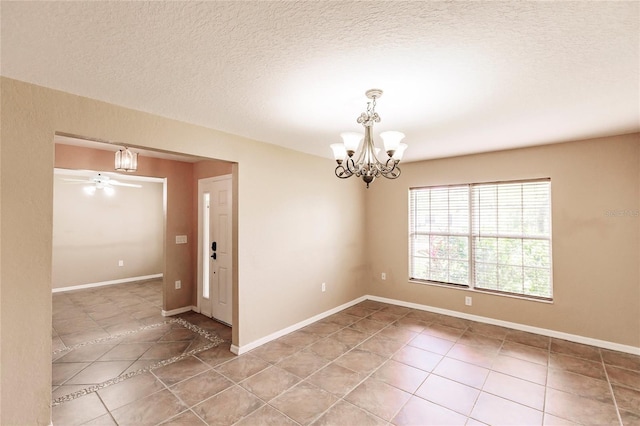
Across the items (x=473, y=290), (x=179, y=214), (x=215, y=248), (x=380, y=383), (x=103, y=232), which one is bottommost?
(x=380, y=383)

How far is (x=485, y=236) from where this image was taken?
14.1 feet

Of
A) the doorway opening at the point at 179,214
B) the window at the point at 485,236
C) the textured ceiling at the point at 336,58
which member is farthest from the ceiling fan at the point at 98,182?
the window at the point at 485,236

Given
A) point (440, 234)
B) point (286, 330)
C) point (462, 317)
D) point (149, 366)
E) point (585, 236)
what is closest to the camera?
point (149, 366)

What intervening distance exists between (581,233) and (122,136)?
204 inches

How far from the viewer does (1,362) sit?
1896mm

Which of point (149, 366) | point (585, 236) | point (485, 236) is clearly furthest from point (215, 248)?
point (585, 236)

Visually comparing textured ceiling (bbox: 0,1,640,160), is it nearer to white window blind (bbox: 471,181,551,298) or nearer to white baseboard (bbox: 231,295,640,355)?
white window blind (bbox: 471,181,551,298)

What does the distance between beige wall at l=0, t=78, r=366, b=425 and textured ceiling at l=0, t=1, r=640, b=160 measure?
227 millimetres

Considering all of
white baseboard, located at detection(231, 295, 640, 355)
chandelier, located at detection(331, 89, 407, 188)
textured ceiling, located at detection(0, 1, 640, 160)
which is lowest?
white baseboard, located at detection(231, 295, 640, 355)

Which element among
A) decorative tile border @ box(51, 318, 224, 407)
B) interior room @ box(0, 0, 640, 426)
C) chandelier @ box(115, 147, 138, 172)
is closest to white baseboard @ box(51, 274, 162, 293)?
interior room @ box(0, 0, 640, 426)

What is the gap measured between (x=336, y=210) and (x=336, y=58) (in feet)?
10.7

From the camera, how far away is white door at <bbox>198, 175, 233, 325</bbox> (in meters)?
4.29

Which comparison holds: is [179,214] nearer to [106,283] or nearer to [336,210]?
[336,210]

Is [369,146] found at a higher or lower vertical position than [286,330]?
higher
